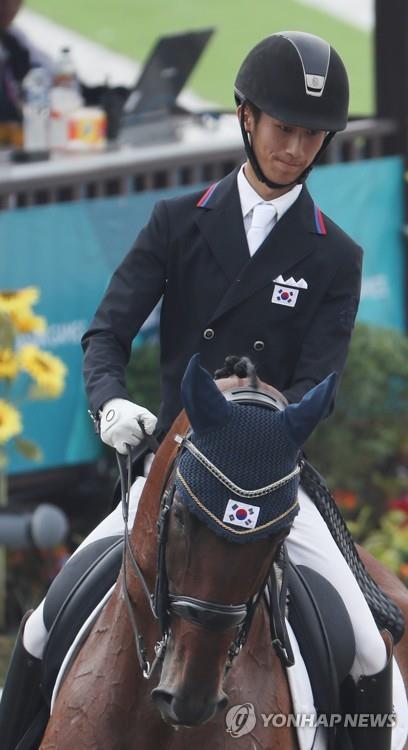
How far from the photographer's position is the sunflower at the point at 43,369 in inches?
293

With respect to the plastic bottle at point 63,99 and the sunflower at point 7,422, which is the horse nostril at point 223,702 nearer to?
the sunflower at point 7,422

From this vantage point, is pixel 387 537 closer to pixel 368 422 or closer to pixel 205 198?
pixel 368 422

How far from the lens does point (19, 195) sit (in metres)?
8.45

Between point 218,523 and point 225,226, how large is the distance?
1095 millimetres

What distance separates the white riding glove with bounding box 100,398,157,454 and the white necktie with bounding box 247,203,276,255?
0.62m

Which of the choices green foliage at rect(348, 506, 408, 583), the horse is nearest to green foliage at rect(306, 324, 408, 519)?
green foliage at rect(348, 506, 408, 583)

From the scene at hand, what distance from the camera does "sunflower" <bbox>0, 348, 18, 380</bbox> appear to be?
7.44 metres

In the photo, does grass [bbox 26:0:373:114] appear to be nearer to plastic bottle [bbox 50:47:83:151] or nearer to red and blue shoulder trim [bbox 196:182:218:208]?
plastic bottle [bbox 50:47:83:151]

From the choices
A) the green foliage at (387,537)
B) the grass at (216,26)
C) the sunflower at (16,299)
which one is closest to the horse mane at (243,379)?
the sunflower at (16,299)

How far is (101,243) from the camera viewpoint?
332 inches

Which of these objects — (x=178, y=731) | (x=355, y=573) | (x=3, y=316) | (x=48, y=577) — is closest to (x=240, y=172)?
(x=355, y=573)

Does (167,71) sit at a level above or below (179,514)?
below

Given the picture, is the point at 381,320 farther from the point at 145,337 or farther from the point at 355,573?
the point at 355,573
